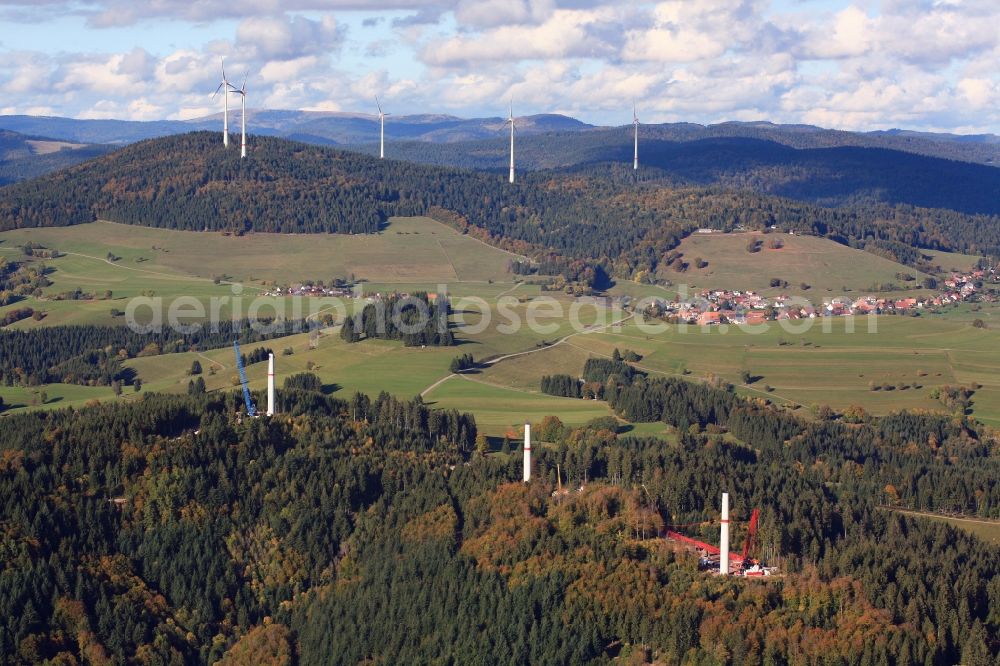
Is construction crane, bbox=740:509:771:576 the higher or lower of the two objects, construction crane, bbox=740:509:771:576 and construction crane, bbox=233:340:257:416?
the lower

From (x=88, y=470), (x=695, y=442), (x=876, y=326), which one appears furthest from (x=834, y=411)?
(x=88, y=470)

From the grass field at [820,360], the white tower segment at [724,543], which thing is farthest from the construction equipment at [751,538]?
the grass field at [820,360]

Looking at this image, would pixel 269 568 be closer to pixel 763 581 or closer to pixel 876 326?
pixel 763 581

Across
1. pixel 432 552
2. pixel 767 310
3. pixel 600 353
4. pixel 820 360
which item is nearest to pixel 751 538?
pixel 432 552

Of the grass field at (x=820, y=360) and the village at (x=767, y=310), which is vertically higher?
the village at (x=767, y=310)

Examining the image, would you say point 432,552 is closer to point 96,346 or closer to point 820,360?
point 820,360

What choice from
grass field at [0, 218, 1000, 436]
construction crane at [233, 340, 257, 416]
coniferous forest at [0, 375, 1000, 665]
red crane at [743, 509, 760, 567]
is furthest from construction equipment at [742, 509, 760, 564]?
construction crane at [233, 340, 257, 416]

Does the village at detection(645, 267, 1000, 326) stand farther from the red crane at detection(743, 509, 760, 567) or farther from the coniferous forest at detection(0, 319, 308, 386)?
the red crane at detection(743, 509, 760, 567)

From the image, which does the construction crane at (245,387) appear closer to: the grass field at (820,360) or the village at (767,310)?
the grass field at (820,360)
